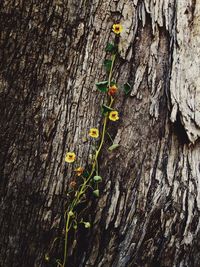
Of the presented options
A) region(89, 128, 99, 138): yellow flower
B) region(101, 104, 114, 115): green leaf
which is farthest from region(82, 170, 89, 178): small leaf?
region(101, 104, 114, 115): green leaf

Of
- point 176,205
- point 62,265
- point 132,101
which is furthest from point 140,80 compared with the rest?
point 62,265

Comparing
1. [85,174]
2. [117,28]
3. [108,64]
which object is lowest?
[85,174]

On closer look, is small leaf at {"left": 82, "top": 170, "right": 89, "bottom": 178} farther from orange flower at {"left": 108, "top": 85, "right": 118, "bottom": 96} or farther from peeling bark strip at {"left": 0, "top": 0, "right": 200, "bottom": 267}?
orange flower at {"left": 108, "top": 85, "right": 118, "bottom": 96}

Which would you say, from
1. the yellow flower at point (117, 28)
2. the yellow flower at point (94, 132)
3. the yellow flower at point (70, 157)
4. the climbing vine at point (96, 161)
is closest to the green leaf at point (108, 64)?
the climbing vine at point (96, 161)

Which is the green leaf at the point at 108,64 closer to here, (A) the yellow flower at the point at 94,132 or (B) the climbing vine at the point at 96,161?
(B) the climbing vine at the point at 96,161

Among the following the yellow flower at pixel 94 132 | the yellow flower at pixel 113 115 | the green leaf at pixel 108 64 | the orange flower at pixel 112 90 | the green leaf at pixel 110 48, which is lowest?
the yellow flower at pixel 94 132

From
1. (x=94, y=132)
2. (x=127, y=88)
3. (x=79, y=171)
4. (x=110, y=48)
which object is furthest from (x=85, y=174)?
(x=110, y=48)

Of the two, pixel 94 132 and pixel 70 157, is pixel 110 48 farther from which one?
pixel 70 157
